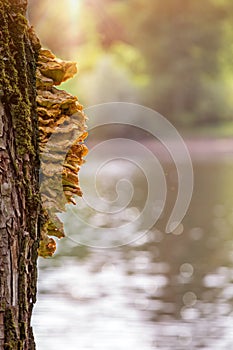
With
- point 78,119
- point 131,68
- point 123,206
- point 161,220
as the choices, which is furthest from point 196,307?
point 131,68

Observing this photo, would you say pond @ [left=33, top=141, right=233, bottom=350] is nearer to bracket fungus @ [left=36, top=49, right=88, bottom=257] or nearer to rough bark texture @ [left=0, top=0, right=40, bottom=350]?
bracket fungus @ [left=36, top=49, right=88, bottom=257]

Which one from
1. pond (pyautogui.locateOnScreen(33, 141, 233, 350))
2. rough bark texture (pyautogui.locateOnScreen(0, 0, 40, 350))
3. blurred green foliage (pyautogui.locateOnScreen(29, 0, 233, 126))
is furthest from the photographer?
blurred green foliage (pyautogui.locateOnScreen(29, 0, 233, 126))

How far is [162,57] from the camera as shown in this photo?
2558 cm

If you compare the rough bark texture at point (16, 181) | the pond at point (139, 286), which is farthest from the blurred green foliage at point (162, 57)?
the rough bark texture at point (16, 181)

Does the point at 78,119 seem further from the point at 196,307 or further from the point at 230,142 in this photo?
the point at 230,142

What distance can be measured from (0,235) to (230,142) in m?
20.6

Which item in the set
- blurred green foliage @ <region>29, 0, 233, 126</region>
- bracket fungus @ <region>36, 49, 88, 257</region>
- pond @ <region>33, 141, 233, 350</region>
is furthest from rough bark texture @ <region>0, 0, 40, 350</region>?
blurred green foliage @ <region>29, 0, 233, 126</region>

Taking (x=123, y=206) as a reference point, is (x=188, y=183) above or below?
above

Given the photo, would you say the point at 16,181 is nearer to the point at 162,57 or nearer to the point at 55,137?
the point at 55,137

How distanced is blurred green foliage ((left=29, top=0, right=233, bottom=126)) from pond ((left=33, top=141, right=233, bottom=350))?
14148 mm

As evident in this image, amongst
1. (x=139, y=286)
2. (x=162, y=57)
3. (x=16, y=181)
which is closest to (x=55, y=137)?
(x=16, y=181)

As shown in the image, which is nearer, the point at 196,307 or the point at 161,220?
the point at 196,307

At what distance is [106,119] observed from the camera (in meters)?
21.3

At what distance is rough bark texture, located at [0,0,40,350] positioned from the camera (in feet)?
4.96
